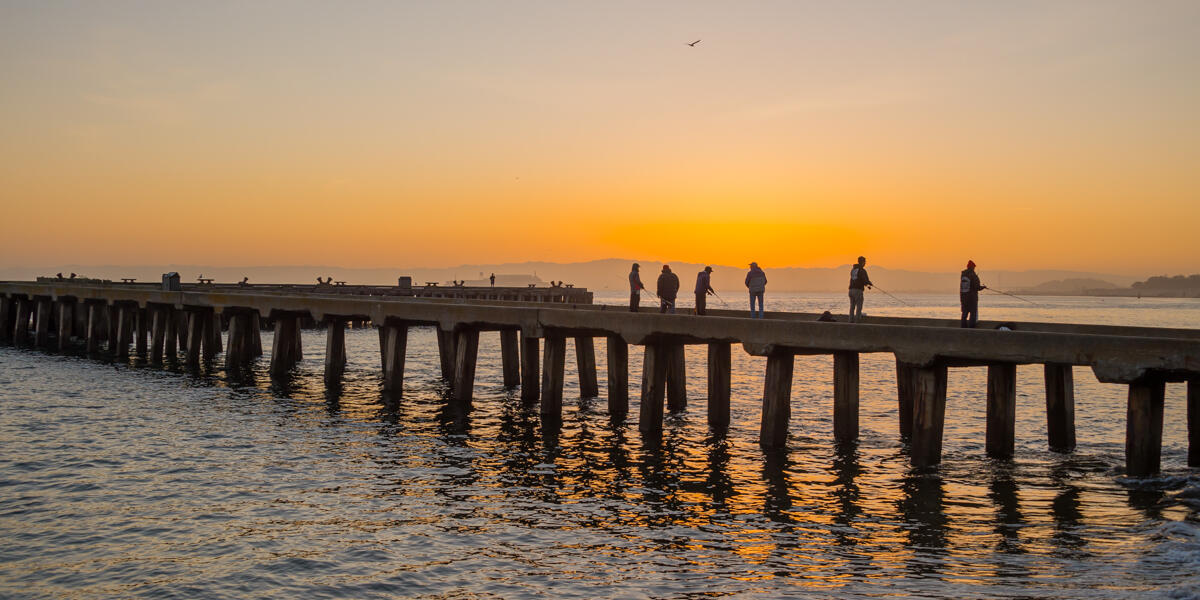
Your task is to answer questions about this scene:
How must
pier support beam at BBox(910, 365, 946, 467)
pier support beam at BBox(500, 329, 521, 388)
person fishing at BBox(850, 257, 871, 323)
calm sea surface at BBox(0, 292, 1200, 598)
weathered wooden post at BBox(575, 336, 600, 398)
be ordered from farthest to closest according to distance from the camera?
pier support beam at BBox(500, 329, 521, 388) → weathered wooden post at BBox(575, 336, 600, 398) → person fishing at BBox(850, 257, 871, 323) → pier support beam at BBox(910, 365, 946, 467) → calm sea surface at BBox(0, 292, 1200, 598)

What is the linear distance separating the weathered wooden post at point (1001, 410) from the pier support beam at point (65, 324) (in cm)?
4736

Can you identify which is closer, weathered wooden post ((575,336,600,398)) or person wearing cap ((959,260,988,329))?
person wearing cap ((959,260,988,329))

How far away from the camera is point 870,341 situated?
17750 mm

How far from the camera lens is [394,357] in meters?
30.3

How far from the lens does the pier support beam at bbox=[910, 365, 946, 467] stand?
17312 millimetres

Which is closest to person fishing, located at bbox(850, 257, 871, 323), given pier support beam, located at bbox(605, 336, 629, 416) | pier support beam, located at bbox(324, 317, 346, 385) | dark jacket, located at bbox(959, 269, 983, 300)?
dark jacket, located at bbox(959, 269, 983, 300)

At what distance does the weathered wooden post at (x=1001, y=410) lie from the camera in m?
18.8

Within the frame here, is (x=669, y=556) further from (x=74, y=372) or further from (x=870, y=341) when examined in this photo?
(x=74, y=372)

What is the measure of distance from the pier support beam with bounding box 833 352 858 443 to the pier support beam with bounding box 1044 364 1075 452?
410 centimetres

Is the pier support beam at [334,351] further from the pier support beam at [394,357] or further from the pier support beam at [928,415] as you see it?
the pier support beam at [928,415]

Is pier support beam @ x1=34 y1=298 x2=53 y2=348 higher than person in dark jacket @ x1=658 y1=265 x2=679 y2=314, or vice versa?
person in dark jacket @ x1=658 y1=265 x2=679 y2=314

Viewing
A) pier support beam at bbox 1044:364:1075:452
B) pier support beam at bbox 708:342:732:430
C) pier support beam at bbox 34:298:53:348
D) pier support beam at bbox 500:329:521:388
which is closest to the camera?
pier support beam at bbox 1044:364:1075:452

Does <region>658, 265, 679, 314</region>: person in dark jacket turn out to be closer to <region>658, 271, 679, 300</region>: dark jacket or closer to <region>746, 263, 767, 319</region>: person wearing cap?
<region>658, 271, 679, 300</region>: dark jacket

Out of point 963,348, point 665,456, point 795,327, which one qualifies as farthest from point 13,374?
point 963,348
